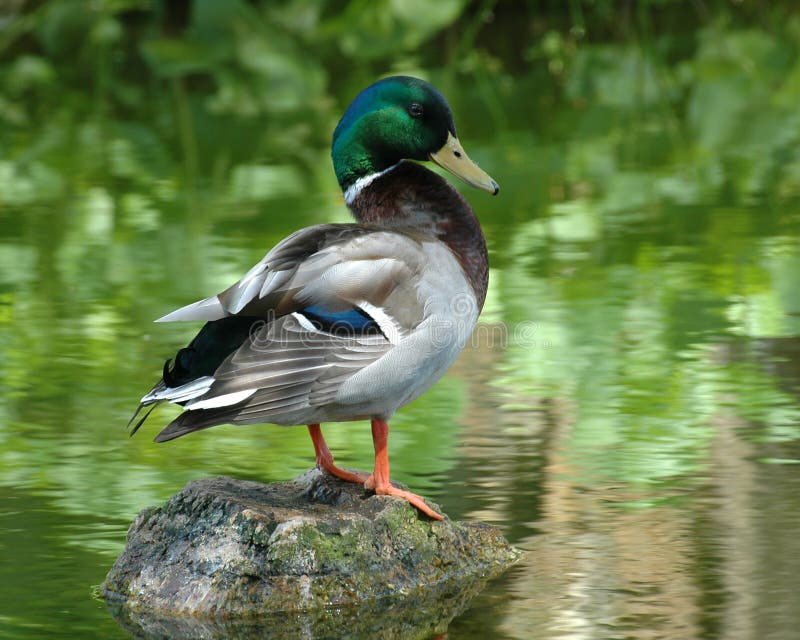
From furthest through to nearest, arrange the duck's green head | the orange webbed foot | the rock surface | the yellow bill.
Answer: the yellow bill
the duck's green head
the orange webbed foot
the rock surface

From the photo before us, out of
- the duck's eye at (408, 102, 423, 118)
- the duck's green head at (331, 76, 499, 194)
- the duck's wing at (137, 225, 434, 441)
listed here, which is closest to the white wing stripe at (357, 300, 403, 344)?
the duck's wing at (137, 225, 434, 441)

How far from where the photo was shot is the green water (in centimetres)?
442

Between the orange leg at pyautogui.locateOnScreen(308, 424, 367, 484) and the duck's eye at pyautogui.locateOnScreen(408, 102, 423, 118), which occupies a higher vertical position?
the duck's eye at pyautogui.locateOnScreen(408, 102, 423, 118)

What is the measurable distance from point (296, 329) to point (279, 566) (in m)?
0.66

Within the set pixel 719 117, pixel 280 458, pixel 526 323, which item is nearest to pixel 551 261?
pixel 526 323

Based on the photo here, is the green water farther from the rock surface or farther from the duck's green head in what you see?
the duck's green head

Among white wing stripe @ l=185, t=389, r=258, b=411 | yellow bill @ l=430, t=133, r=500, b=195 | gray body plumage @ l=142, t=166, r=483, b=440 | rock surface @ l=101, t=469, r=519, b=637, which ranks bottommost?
rock surface @ l=101, t=469, r=519, b=637

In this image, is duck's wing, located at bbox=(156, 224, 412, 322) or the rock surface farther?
duck's wing, located at bbox=(156, 224, 412, 322)

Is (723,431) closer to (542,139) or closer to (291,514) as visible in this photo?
(291,514)

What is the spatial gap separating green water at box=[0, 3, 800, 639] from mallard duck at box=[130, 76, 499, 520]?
1.87 feet

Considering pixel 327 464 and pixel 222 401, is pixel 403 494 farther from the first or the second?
pixel 222 401

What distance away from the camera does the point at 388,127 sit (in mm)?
4832

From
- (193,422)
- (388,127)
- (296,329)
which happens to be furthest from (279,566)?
(388,127)

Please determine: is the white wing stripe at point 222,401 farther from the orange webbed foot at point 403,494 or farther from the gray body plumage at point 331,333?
the orange webbed foot at point 403,494
